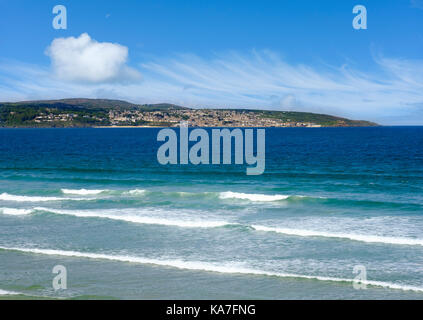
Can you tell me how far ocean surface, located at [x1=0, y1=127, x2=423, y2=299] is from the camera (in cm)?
1208

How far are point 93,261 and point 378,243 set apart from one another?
37.1 feet

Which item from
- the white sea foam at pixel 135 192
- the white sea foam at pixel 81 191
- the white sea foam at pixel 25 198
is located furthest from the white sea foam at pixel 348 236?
the white sea foam at pixel 25 198

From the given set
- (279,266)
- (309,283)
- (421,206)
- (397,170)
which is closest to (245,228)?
(279,266)

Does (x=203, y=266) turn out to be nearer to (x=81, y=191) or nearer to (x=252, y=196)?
(x=252, y=196)

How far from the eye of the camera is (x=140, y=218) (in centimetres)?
2128

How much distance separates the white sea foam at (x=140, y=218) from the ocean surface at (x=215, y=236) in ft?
0.34

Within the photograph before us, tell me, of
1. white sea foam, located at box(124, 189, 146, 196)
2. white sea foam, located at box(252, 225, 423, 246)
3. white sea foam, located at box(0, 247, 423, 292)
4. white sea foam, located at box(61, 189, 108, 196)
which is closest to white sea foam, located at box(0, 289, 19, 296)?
white sea foam, located at box(0, 247, 423, 292)

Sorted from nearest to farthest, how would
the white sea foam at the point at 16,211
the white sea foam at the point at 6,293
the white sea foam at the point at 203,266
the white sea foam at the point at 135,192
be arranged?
the white sea foam at the point at 6,293, the white sea foam at the point at 203,266, the white sea foam at the point at 16,211, the white sea foam at the point at 135,192

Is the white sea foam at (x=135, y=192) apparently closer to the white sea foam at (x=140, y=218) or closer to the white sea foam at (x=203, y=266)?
the white sea foam at (x=140, y=218)

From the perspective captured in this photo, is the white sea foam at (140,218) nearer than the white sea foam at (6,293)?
No

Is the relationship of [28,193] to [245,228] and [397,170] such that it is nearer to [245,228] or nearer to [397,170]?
[245,228]

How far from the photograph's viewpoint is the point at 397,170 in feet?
124

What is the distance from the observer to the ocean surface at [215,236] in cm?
1208

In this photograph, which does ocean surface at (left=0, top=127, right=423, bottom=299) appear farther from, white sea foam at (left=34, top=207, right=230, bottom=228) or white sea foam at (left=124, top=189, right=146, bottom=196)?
white sea foam at (left=124, top=189, right=146, bottom=196)
